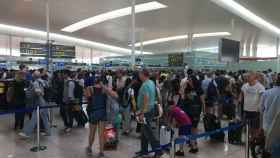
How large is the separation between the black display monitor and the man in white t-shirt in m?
5.35

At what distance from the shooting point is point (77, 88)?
724 centimetres

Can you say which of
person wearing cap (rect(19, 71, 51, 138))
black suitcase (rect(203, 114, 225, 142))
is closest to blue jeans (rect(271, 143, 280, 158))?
black suitcase (rect(203, 114, 225, 142))

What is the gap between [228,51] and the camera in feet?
34.9

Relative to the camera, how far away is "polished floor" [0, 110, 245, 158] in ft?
15.9

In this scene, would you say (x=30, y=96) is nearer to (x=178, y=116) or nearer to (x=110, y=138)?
(x=110, y=138)

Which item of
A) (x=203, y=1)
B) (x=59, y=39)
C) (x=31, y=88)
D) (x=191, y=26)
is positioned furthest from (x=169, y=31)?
(x=31, y=88)

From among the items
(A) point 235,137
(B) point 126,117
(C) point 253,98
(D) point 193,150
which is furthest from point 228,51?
(D) point 193,150

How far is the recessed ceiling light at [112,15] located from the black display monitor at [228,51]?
5.01 metres

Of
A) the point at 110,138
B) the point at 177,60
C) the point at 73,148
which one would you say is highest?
the point at 177,60

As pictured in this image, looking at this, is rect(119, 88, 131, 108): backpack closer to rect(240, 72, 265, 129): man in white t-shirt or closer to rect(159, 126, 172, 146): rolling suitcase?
rect(159, 126, 172, 146): rolling suitcase

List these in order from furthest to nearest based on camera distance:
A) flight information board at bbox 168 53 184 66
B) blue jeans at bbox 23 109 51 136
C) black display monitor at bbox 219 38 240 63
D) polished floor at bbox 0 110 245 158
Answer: flight information board at bbox 168 53 184 66 → black display monitor at bbox 219 38 240 63 → blue jeans at bbox 23 109 51 136 → polished floor at bbox 0 110 245 158

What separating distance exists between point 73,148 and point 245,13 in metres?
14.9

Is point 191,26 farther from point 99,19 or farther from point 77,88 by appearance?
point 77,88

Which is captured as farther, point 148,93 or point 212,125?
point 212,125
